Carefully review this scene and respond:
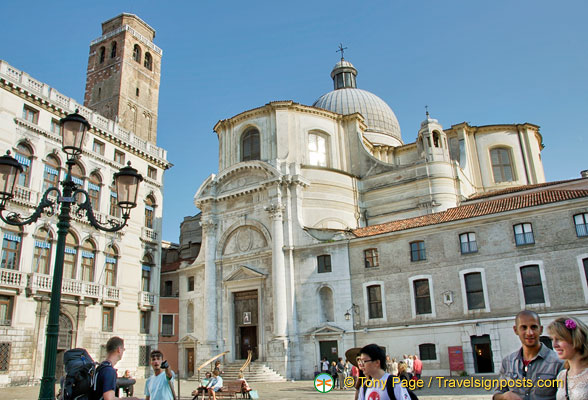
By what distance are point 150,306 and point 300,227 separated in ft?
40.3

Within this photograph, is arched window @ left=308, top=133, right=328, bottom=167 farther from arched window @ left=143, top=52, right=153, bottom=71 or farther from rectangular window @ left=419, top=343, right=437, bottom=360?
arched window @ left=143, top=52, right=153, bottom=71

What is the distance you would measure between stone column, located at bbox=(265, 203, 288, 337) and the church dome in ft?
55.6

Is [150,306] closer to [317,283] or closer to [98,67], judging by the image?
[317,283]

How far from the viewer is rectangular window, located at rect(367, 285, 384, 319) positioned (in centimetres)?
2748

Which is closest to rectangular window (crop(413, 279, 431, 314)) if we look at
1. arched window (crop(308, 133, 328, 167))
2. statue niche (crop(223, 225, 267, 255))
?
statue niche (crop(223, 225, 267, 255))

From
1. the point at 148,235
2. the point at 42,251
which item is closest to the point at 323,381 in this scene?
the point at 42,251

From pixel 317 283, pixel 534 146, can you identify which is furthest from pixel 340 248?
pixel 534 146

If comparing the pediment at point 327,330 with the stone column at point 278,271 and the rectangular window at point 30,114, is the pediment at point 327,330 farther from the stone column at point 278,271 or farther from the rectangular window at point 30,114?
the rectangular window at point 30,114

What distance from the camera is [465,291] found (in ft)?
81.4

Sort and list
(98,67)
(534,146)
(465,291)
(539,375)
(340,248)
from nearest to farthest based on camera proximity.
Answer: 1. (539,375)
2. (465,291)
3. (340,248)
4. (534,146)
5. (98,67)

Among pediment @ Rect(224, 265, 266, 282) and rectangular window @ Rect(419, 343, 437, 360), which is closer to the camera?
rectangular window @ Rect(419, 343, 437, 360)

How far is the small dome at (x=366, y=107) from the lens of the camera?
152 ft

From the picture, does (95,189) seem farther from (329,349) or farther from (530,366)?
(530,366)

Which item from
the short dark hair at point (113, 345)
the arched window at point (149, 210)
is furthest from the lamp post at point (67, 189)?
the arched window at point (149, 210)
